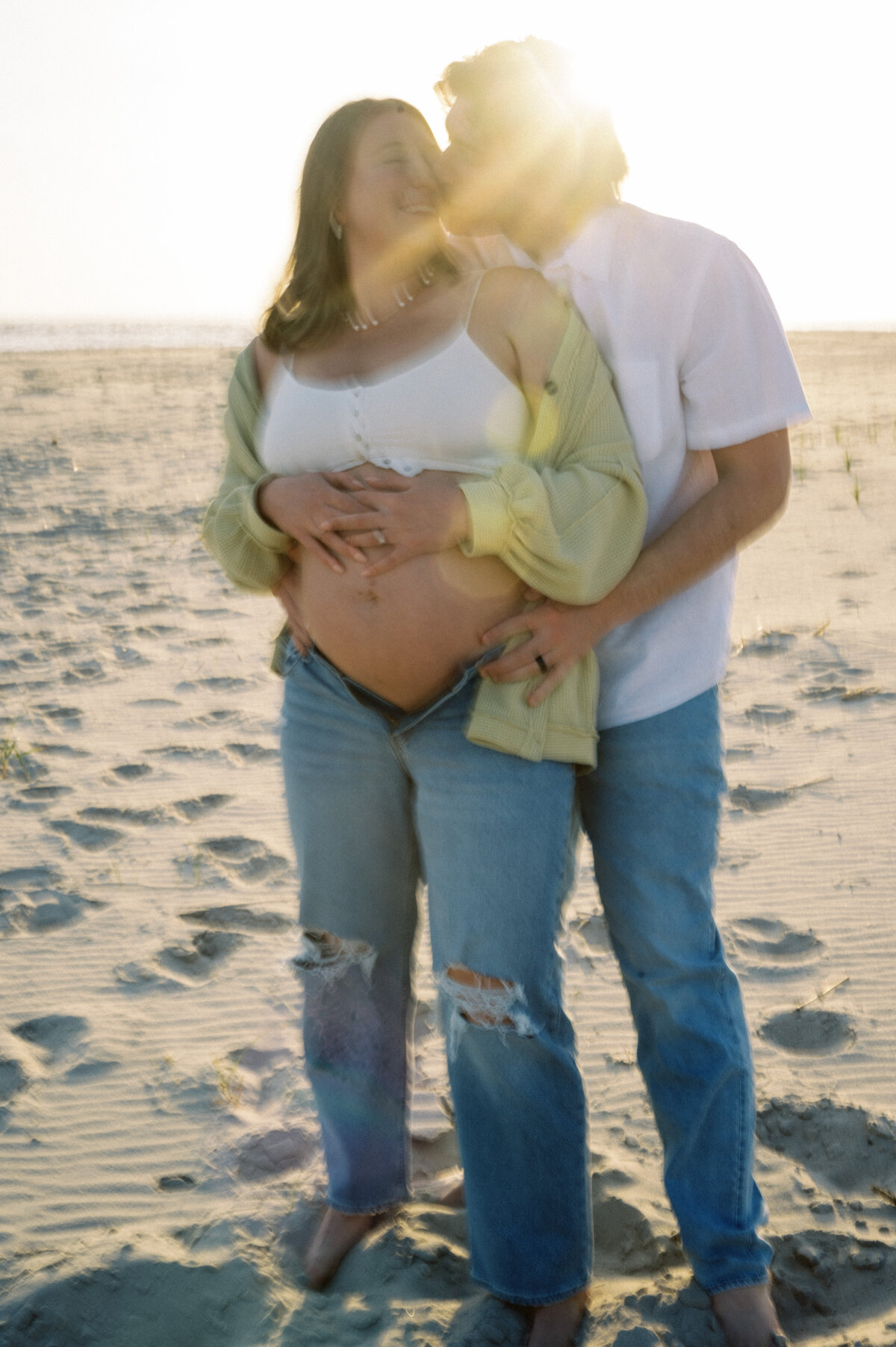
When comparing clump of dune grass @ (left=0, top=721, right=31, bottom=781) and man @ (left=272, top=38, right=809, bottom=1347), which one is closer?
man @ (left=272, top=38, right=809, bottom=1347)

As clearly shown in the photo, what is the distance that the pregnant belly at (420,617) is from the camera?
1939 mm

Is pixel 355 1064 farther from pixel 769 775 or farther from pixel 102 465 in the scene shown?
pixel 102 465

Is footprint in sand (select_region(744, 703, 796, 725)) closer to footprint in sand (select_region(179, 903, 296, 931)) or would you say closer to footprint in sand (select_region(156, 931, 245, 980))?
footprint in sand (select_region(179, 903, 296, 931))

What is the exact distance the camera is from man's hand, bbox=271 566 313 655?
2.14m

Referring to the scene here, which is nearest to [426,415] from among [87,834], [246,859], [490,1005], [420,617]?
[420,617]

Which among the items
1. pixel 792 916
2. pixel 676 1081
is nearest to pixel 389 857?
pixel 676 1081

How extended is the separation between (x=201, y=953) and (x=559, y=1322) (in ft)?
5.25

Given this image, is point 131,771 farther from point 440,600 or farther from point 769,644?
point 769,644

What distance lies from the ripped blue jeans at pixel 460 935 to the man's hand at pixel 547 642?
0.09m

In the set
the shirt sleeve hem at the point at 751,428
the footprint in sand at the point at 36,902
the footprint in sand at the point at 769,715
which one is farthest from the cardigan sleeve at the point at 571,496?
the footprint in sand at the point at 769,715

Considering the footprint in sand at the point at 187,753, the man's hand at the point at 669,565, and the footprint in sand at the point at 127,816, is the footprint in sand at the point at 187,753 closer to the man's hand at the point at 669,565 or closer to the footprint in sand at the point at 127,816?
the footprint in sand at the point at 127,816

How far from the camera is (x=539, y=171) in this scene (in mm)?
1922

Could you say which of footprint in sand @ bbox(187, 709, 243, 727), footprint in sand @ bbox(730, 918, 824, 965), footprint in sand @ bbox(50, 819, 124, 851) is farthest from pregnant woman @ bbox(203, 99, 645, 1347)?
footprint in sand @ bbox(187, 709, 243, 727)

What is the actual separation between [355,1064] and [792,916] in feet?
5.46
